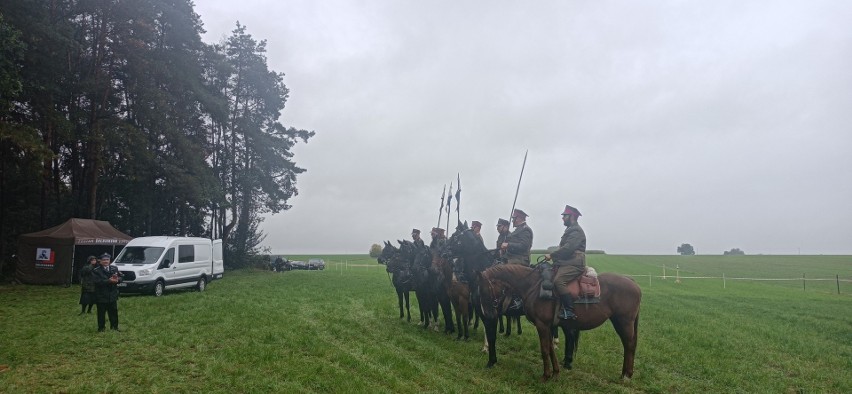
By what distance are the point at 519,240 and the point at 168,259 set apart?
54.1 feet

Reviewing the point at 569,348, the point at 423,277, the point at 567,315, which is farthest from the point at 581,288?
the point at 423,277

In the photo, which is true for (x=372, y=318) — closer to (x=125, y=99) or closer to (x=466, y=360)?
(x=466, y=360)

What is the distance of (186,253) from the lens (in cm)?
2152

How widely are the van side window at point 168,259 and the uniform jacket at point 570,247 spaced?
685 inches

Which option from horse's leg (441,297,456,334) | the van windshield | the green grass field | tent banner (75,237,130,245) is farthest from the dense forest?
horse's leg (441,297,456,334)

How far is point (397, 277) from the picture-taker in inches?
537

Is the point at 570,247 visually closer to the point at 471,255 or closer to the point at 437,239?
the point at 471,255

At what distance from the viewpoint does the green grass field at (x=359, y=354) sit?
7371 mm

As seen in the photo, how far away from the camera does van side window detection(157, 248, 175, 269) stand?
19.8 m

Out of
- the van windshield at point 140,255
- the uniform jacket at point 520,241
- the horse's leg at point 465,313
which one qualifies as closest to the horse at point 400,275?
the horse's leg at point 465,313

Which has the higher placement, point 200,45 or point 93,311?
point 200,45

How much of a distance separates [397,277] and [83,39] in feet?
80.0

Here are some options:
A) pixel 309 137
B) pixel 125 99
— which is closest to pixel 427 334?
pixel 125 99

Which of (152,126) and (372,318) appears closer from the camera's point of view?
(372,318)
